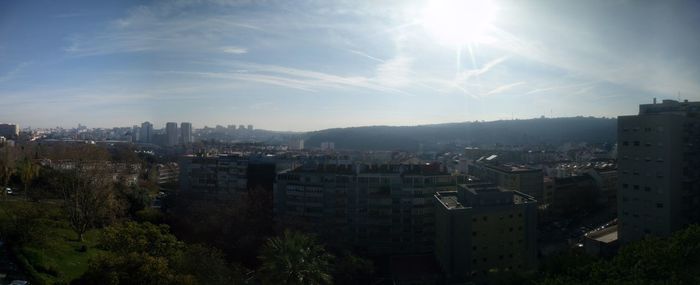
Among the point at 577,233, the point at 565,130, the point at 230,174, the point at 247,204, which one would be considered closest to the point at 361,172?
the point at 247,204

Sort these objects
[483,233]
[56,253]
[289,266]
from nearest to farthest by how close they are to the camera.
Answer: [289,266]
[56,253]
[483,233]

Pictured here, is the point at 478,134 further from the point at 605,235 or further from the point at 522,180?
the point at 605,235

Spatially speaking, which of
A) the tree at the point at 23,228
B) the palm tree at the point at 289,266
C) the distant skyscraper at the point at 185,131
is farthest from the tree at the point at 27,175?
the distant skyscraper at the point at 185,131

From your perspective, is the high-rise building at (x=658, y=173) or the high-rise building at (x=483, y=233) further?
the high-rise building at (x=483, y=233)

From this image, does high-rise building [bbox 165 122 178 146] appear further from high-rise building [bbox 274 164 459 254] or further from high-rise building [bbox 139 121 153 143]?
high-rise building [bbox 274 164 459 254]

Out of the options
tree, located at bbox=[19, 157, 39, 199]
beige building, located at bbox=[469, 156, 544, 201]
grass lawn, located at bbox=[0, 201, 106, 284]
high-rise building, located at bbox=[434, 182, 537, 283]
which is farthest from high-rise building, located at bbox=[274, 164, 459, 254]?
tree, located at bbox=[19, 157, 39, 199]

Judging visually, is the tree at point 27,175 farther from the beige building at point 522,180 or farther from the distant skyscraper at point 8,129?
the distant skyscraper at point 8,129

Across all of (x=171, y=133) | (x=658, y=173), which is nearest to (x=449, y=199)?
(x=658, y=173)
